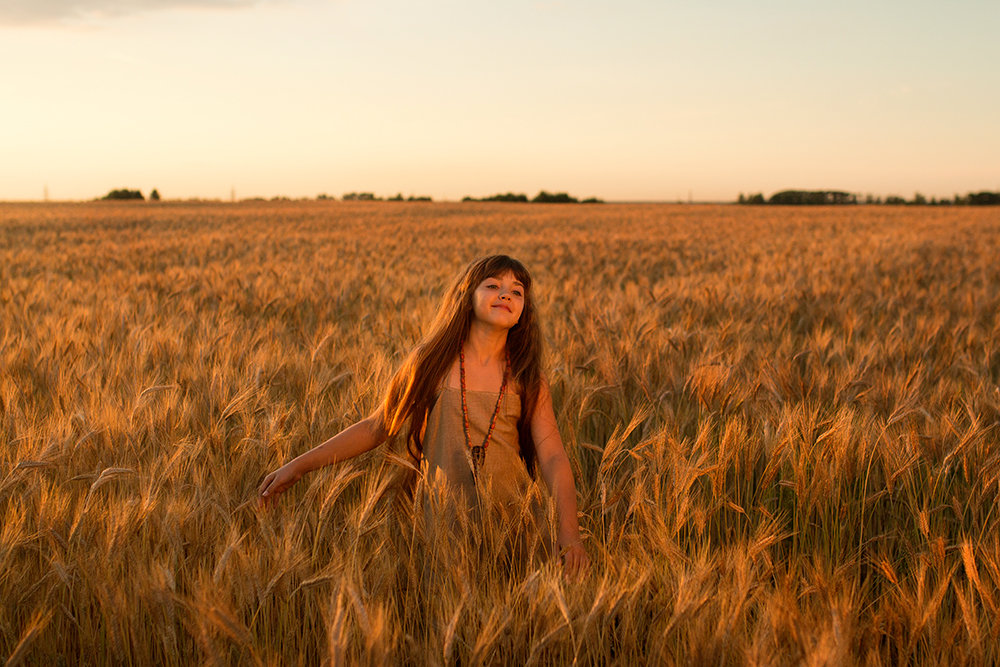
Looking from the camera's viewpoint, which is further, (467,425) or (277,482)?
(467,425)

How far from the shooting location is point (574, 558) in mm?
1589

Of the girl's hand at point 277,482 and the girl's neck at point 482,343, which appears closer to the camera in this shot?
the girl's hand at point 277,482

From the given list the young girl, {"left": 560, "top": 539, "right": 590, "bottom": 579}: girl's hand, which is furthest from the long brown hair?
{"left": 560, "top": 539, "right": 590, "bottom": 579}: girl's hand

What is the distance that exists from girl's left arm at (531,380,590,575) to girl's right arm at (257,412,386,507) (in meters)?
0.44

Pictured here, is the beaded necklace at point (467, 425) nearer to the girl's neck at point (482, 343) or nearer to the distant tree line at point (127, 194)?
the girl's neck at point (482, 343)

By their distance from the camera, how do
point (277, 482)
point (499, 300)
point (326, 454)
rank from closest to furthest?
point (277, 482)
point (326, 454)
point (499, 300)

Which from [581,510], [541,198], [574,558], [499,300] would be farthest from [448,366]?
[541,198]

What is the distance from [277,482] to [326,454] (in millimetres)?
150

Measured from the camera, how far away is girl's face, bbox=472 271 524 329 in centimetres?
202

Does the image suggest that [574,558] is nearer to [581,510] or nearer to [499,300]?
[581,510]

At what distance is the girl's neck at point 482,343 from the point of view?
2.12 m

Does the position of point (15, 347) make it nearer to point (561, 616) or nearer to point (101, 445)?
point (101, 445)

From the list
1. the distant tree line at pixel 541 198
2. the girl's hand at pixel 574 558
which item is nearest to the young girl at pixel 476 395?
the girl's hand at pixel 574 558

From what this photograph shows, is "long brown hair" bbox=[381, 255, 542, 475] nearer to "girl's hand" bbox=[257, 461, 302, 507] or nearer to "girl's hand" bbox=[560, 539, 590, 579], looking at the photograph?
"girl's hand" bbox=[257, 461, 302, 507]
